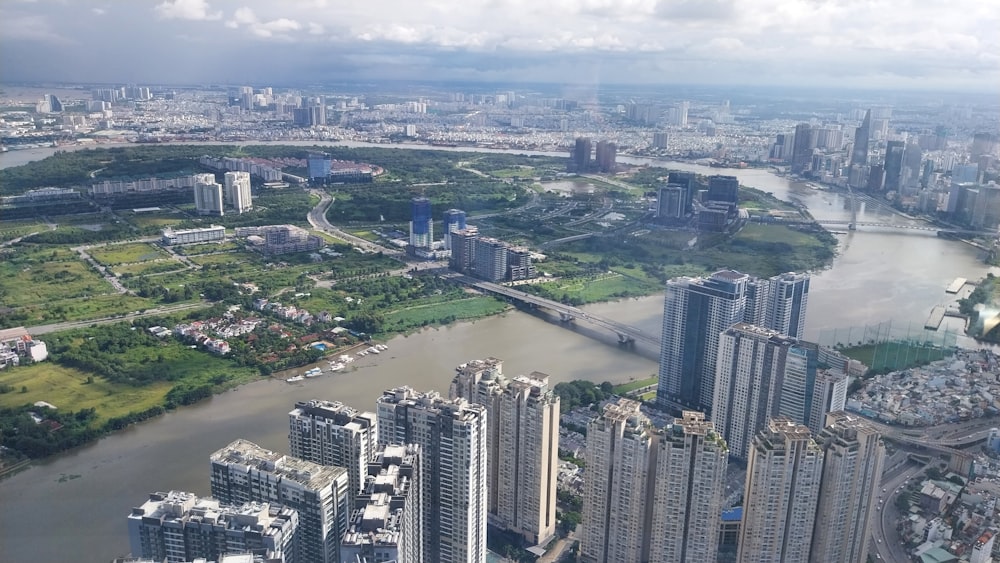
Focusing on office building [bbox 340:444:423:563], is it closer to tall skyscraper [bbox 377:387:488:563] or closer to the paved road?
tall skyscraper [bbox 377:387:488:563]

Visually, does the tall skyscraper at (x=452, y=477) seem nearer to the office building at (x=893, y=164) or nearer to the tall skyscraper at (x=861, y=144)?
the tall skyscraper at (x=861, y=144)

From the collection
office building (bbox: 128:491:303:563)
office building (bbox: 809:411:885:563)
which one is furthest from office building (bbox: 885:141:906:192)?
office building (bbox: 128:491:303:563)

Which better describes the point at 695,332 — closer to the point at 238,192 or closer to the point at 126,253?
the point at 126,253

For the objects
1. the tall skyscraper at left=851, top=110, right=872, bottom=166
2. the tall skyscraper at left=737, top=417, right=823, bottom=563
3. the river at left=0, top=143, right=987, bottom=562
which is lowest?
the river at left=0, top=143, right=987, bottom=562

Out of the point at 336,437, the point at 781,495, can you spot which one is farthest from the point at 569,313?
the point at 336,437

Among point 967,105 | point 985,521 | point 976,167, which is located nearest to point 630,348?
point 985,521

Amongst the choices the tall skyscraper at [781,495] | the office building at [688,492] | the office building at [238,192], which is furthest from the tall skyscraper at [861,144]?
the office building at [238,192]
